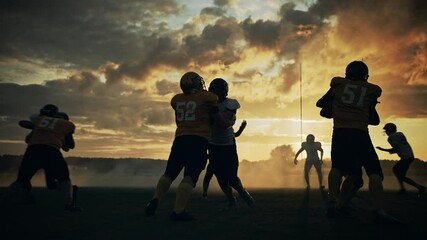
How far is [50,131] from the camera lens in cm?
847

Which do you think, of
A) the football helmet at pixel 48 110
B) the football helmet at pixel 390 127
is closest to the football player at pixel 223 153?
the football helmet at pixel 48 110

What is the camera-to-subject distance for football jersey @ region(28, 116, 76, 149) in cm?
843

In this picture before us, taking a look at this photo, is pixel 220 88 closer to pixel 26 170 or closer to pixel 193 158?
pixel 193 158

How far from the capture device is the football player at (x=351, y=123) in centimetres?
650

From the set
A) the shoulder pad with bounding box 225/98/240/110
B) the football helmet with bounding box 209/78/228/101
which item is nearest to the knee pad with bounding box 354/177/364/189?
the shoulder pad with bounding box 225/98/240/110

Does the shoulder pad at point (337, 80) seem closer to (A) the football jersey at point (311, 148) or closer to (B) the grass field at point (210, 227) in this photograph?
(B) the grass field at point (210, 227)

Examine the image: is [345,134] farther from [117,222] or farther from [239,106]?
[117,222]

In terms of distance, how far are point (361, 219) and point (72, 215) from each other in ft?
15.0

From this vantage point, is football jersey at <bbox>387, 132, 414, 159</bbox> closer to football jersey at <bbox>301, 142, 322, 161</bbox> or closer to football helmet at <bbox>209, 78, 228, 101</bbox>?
football jersey at <bbox>301, 142, 322, 161</bbox>

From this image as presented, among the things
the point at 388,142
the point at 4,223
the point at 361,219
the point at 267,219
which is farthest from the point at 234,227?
the point at 388,142

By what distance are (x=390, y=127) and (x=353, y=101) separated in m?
8.03

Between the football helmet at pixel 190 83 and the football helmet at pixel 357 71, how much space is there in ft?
7.59

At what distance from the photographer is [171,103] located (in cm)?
705

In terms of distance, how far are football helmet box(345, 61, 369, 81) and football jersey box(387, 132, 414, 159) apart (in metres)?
7.81
